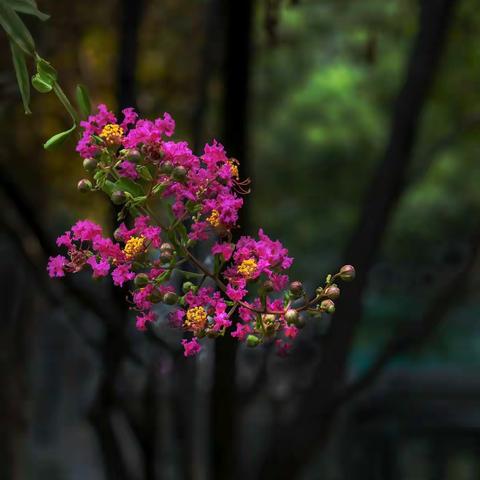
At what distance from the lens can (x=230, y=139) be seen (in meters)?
6.67

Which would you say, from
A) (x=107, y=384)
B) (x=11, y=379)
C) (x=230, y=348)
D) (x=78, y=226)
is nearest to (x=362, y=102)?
(x=11, y=379)

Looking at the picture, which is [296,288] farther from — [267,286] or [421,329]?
[421,329]

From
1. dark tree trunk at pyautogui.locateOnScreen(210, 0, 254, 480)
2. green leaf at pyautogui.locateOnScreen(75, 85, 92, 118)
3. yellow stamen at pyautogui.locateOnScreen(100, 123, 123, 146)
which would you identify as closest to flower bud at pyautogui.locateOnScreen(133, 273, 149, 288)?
yellow stamen at pyautogui.locateOnScreen(100, 123, 123, 146)

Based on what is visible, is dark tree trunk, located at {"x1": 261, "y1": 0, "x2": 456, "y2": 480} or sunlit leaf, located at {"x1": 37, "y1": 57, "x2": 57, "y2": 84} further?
dark tree trunk, located at {"x1": 261, "y1": 0, "x2": 456, "y2": 480}

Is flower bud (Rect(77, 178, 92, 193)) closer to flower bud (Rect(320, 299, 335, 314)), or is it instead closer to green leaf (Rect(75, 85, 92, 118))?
green leaf (Rect(75, 85, 92, 118))

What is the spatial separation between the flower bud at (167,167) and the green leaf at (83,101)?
0.26m

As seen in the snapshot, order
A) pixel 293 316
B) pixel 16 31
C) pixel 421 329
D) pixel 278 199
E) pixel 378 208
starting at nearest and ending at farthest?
pixel 293 316, pixel 16 31, pixel 378 208, pixel 421 329, pixel 278 199

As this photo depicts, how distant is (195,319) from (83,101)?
0.49 meters

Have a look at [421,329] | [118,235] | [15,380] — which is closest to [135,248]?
[118,235]

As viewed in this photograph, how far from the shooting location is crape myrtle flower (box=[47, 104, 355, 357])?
2191mm

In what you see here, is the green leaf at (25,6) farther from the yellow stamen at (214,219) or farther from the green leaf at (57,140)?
the yellow stamen at (214,219)

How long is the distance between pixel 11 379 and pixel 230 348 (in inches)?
147

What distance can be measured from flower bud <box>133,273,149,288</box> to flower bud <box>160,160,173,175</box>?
18 centimetres

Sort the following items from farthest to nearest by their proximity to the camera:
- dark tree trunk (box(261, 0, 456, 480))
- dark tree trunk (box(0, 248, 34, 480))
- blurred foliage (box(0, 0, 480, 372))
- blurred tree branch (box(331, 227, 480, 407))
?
1. dark tree trunk (box(0, 248, 34, 480))
2. blurred foliage (box(0, 0, 480, 372))
3. blurred tree branch (box(331, 227, 480, 407))
4. dark tree trunk (box(261, 0, 456, 480))
